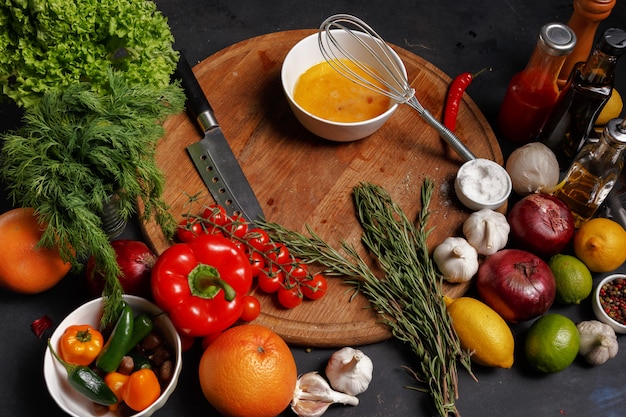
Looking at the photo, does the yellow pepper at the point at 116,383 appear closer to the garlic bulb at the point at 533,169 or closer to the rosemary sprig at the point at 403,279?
the rosemary sprig at the point at 403,279

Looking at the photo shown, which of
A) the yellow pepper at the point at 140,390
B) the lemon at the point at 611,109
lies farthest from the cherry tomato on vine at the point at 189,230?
the lemon at the point at 611,109

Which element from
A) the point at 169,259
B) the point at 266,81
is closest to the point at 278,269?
the point at 169,259

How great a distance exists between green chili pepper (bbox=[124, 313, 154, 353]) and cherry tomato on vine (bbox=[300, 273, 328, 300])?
1.20 feet

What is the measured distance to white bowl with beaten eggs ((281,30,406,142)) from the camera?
68.1 inches

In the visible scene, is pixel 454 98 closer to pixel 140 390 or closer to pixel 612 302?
pixel 612 302

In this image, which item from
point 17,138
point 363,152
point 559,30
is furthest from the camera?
point 363,152

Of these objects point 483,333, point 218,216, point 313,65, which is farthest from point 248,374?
point 313,65

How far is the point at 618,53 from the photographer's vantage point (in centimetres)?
157

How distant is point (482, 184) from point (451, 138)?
0.15 meters

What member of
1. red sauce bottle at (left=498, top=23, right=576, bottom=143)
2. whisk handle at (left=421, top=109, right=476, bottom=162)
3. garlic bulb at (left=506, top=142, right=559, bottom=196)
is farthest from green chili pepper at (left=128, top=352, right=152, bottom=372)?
red sauce bottle at (left=498, top=23, right=576, bottom=143)

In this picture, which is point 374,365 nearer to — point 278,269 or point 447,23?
point 278,269

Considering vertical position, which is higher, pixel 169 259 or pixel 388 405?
pixel 169 259

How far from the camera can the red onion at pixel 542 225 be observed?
167 centimetres

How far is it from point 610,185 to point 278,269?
0.90 metres
